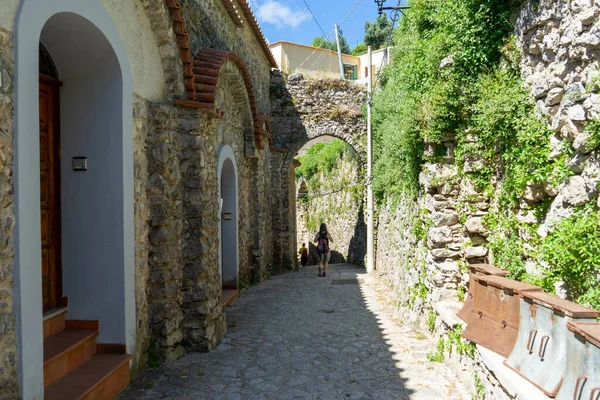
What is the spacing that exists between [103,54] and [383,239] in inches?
361

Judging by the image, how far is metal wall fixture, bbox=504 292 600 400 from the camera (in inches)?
106

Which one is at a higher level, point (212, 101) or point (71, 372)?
point (212, 101)

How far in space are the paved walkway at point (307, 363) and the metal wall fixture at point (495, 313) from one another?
0.65 m

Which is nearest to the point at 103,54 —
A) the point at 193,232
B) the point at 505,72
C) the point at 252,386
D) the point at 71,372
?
the point at 193,232

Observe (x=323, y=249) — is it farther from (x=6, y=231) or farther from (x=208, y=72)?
(x=6, y=231)

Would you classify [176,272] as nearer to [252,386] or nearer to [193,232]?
[193,232]

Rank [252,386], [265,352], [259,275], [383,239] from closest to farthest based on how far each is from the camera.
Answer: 1. [252,386]
2. [265,352]
3. [259,275]
4. [383,239]

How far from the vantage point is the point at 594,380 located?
2.33 metres

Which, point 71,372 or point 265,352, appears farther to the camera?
point 265,352

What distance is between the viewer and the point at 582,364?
2.45 meters

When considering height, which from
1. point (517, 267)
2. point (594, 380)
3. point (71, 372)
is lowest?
point (71, 372)

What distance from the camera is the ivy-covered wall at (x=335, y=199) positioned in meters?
17.4

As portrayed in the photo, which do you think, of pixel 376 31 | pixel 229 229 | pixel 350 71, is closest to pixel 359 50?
pixel 376 31

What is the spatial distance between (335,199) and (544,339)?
1726cm
